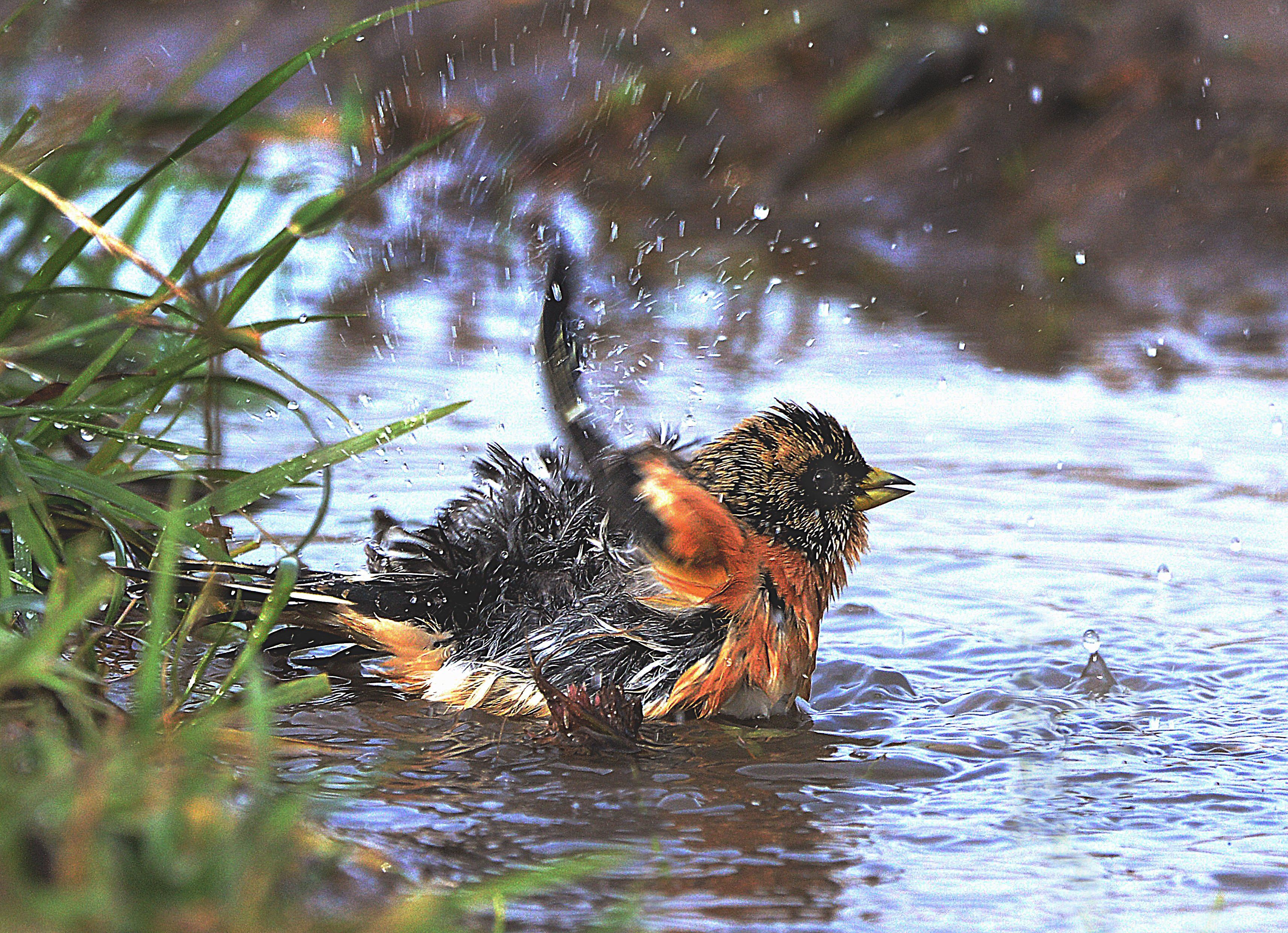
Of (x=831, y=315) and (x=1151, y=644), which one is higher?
(x=831, y=315)

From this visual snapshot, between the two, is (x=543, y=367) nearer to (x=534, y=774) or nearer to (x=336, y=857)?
(x=534, y=774)

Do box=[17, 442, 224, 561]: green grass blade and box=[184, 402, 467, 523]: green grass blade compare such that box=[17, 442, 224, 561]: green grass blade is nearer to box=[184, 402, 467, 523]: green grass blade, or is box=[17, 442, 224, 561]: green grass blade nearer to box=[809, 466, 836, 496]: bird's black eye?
box=[184, 402, 467, 523]: green grass blade

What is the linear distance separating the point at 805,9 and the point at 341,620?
7099mm

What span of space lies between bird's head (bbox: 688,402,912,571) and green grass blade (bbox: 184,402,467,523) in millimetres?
956

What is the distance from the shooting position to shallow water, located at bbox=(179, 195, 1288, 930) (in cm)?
312

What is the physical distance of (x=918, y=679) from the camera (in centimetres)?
452

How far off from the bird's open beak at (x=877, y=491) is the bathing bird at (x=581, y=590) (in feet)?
0.73

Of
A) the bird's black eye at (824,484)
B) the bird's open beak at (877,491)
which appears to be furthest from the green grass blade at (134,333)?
the bird's open beak at (877,491)

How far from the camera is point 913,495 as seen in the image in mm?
6070

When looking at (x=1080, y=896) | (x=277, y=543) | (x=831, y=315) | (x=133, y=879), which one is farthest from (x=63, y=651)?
(x=831, y=315)

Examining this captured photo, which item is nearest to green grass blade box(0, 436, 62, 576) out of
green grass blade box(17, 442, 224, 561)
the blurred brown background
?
green grass blade box(17, 442, 224, 561)

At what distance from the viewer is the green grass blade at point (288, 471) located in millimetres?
3744

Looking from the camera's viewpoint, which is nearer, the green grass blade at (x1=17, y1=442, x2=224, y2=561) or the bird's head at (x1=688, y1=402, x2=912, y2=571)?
the green grass blade at (x1=17, y1=442, x2=224, y2=561)

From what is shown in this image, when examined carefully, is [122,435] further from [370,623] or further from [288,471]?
[370,623]
